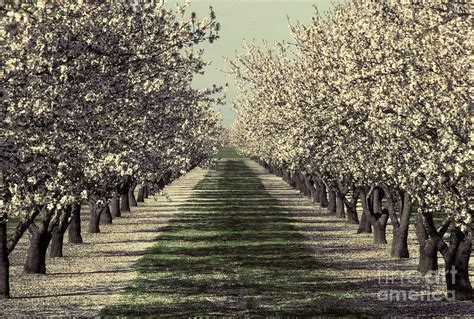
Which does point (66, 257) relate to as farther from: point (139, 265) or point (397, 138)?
point (397, 138)

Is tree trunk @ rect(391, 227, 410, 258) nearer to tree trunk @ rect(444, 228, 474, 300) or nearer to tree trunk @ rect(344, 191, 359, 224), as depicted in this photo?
tree trunk @ rect(444, 228, 474, 300)

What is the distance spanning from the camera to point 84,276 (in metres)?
31.0

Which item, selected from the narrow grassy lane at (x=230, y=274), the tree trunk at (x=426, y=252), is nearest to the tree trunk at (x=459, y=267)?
the narrow grassy lane at (x=230, y=274)

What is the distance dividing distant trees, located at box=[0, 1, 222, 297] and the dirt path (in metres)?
1.77

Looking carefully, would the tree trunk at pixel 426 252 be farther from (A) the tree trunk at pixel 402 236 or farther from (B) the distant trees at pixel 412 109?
(A) the tree trunk at pixel 402 236

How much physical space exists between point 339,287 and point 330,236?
16.7m

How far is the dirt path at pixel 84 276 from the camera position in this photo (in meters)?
24.9

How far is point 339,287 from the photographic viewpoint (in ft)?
91.5

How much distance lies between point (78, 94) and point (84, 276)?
12.9 m

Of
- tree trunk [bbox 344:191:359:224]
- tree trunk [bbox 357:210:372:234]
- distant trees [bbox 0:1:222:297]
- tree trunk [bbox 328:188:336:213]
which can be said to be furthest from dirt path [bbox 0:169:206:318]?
tree trunk [bbox 328:188:336:213]

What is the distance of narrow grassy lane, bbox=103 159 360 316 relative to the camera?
958 inches

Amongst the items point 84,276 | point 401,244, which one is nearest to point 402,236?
point 401,244

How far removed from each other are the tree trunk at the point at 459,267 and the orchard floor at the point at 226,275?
826 mm

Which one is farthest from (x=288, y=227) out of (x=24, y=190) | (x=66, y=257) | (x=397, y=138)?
(x=24, y=190)
